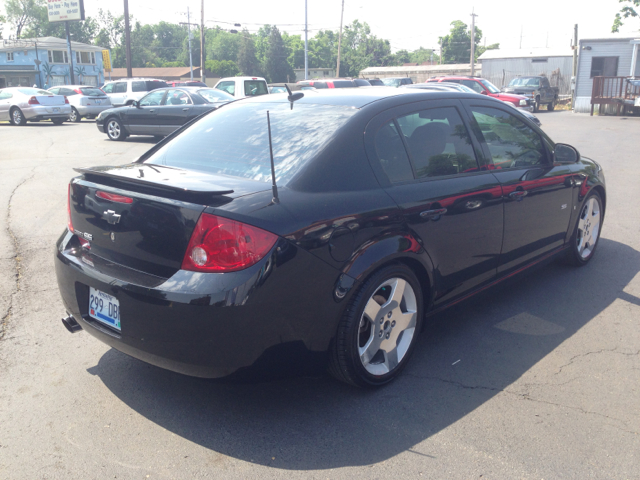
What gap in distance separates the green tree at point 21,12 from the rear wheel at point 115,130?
96001mm

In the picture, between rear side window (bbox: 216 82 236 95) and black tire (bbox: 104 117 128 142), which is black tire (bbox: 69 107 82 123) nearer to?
rear side window (bbox: 216 82 236 95)

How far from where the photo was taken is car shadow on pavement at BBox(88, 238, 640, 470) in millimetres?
2762

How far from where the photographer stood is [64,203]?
7.95 metres

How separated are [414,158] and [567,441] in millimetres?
1752

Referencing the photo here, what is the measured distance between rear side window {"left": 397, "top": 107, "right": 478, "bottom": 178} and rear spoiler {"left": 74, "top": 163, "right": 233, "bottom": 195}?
1.27 metres

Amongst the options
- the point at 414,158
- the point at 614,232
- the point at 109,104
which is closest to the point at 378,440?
the point at 414,158

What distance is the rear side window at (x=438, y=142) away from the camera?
352 centimetres

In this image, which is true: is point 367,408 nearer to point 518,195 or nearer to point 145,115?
point 518,195

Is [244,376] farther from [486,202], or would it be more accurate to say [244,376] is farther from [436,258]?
[486,202]

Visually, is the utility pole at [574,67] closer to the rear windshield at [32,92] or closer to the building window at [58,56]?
the rear windshield at [32,92]

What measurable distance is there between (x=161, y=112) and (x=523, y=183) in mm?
12979

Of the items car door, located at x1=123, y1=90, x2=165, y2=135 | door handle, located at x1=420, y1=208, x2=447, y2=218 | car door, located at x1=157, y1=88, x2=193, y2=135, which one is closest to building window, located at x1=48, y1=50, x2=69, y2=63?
car door, located at x1=123, y1=90, x2=165, y2=135

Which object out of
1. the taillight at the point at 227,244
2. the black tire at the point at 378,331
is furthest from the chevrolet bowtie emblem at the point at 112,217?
the black tire at the point at 378,331

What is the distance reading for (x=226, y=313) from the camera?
102 inches
